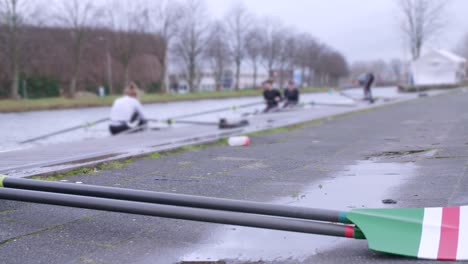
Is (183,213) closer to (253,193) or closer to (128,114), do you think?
(253,193)

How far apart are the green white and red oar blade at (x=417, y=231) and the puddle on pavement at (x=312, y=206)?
42 cm

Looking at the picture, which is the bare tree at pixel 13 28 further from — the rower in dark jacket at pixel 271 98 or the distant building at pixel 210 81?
the distant building at pixel 210 81

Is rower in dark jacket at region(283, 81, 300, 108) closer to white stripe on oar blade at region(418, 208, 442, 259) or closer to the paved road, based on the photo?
the paved road

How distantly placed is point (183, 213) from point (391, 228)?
1627 millimetres

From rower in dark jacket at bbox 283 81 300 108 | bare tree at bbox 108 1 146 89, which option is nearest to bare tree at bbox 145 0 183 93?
bare tree at bbox 108 1 146 89

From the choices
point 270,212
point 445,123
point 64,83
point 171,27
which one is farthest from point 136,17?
point 270,212

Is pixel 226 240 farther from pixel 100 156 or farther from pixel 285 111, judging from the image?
pixel 285 111

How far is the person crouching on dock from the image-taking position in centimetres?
1546

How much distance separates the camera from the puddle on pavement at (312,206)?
13.7 feet

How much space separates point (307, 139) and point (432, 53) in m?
65.9

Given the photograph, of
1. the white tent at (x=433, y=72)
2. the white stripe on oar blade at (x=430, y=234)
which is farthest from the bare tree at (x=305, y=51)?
the white stripe on oar blade at (x=430, y=234)

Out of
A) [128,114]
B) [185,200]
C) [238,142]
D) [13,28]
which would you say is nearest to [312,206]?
[185,200]

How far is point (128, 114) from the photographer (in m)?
15.7

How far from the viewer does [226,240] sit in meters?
4.52
